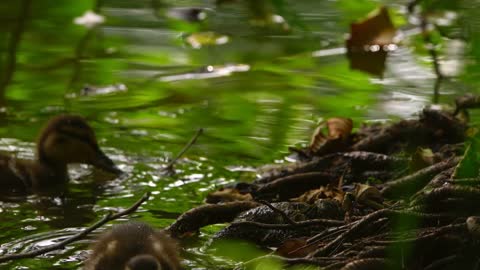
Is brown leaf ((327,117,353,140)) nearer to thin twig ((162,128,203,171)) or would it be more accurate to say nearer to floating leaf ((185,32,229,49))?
thin twig ((162,128,203,171))

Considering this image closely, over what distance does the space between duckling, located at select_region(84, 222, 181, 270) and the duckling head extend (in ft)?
6.55

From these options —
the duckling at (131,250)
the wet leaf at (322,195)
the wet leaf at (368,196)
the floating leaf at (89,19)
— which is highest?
the duckling at (131,250)

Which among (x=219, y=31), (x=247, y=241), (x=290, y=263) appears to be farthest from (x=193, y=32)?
(x=290, y=263)

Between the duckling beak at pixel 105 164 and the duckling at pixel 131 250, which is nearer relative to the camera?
the duckling at pixel 131 250

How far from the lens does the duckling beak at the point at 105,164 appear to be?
559 cm

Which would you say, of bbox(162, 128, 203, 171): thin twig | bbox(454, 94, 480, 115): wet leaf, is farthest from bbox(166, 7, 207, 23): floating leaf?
bbox(454, 94, 480, 115): wet leaf

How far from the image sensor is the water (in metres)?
5.03

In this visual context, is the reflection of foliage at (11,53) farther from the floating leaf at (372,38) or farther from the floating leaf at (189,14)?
the floating leaf at (372,38)

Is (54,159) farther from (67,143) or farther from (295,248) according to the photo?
(295,248)

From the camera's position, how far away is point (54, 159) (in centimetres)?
592

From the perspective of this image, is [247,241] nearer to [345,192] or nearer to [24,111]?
[345,192]

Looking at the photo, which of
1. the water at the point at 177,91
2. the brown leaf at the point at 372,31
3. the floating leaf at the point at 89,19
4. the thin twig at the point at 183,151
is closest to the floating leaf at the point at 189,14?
the water at the point at 177,91

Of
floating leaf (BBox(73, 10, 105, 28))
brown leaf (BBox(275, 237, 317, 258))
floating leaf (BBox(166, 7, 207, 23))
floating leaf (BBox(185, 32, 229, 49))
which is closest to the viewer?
brown leaf (BBox(275, 237, 317, 258))

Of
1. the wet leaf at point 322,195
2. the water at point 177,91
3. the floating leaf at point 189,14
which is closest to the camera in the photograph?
the wet leaf at point 322,195
